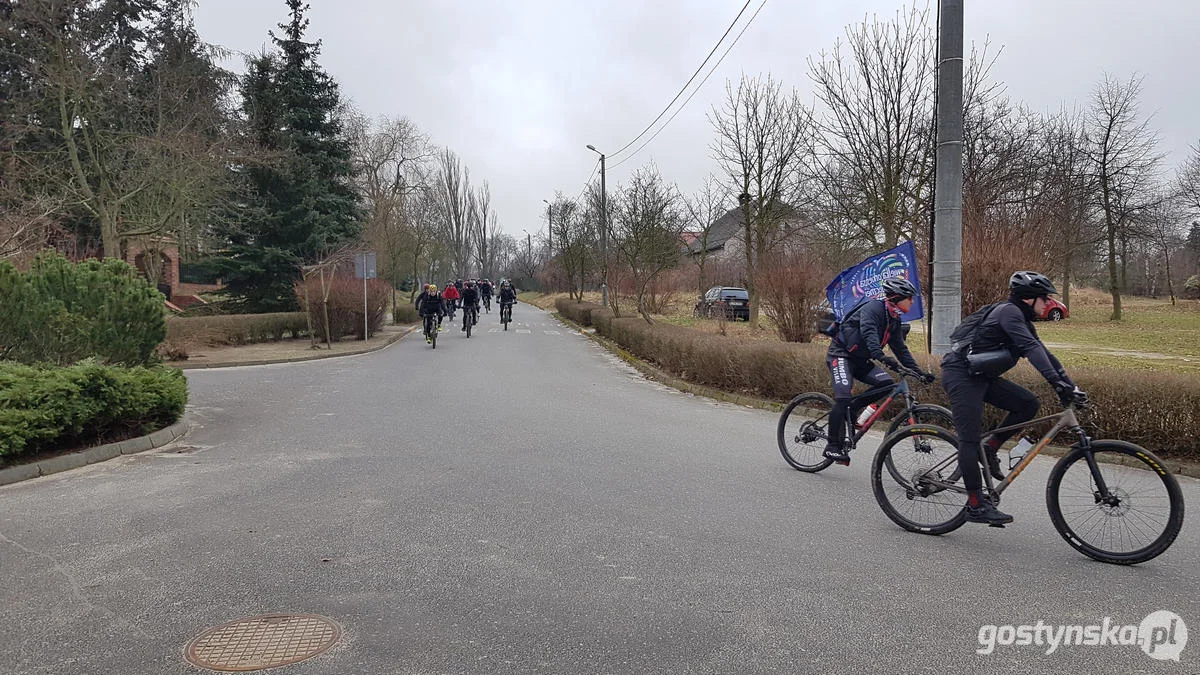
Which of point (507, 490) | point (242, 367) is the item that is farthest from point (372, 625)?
point (242, 367)

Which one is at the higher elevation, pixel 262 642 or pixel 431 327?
pixel 431 327

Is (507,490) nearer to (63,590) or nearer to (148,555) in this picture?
(148,555)

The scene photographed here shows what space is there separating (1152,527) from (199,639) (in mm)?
4911

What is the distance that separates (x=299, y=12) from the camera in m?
28.6

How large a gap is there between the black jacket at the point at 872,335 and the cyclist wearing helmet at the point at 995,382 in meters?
0.88

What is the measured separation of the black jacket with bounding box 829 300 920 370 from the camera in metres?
5.54

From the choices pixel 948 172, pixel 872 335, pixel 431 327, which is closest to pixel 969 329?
pixel 872 335

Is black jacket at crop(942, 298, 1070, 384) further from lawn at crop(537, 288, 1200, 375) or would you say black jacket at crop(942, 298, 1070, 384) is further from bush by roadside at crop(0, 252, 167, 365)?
bush by roadside at crop(0, 252, 167, 365)

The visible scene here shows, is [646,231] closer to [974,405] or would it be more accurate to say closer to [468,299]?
[468,299]

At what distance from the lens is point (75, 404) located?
689cm

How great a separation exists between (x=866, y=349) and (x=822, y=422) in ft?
2.71


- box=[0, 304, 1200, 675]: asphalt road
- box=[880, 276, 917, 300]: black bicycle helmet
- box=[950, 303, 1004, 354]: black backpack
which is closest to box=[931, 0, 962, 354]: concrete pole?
box=[0, 304, 1200, 675]: asphalt road

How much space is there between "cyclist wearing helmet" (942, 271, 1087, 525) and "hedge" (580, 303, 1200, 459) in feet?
11.1

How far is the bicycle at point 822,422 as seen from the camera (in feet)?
18.3
